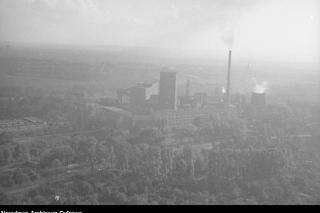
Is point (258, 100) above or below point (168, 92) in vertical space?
below

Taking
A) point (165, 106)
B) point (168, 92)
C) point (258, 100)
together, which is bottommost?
point (165, 106)

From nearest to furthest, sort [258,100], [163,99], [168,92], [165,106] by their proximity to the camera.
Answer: [165,106] < [163,99] < [168,92] < [258,100]

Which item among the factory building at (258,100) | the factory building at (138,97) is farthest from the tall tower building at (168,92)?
the factory building at (258,100)

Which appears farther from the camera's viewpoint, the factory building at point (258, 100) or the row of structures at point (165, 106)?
Result: the factory building at point (258, 100)

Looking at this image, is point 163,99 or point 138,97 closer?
point 163,99

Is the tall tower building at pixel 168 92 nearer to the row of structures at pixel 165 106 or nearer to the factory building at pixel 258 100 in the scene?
the row of structures at pixel 165 106

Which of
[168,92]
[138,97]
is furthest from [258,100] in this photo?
[138,97]

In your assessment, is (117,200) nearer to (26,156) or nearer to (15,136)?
(26,156)

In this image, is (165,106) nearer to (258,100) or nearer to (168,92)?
(168,92)
